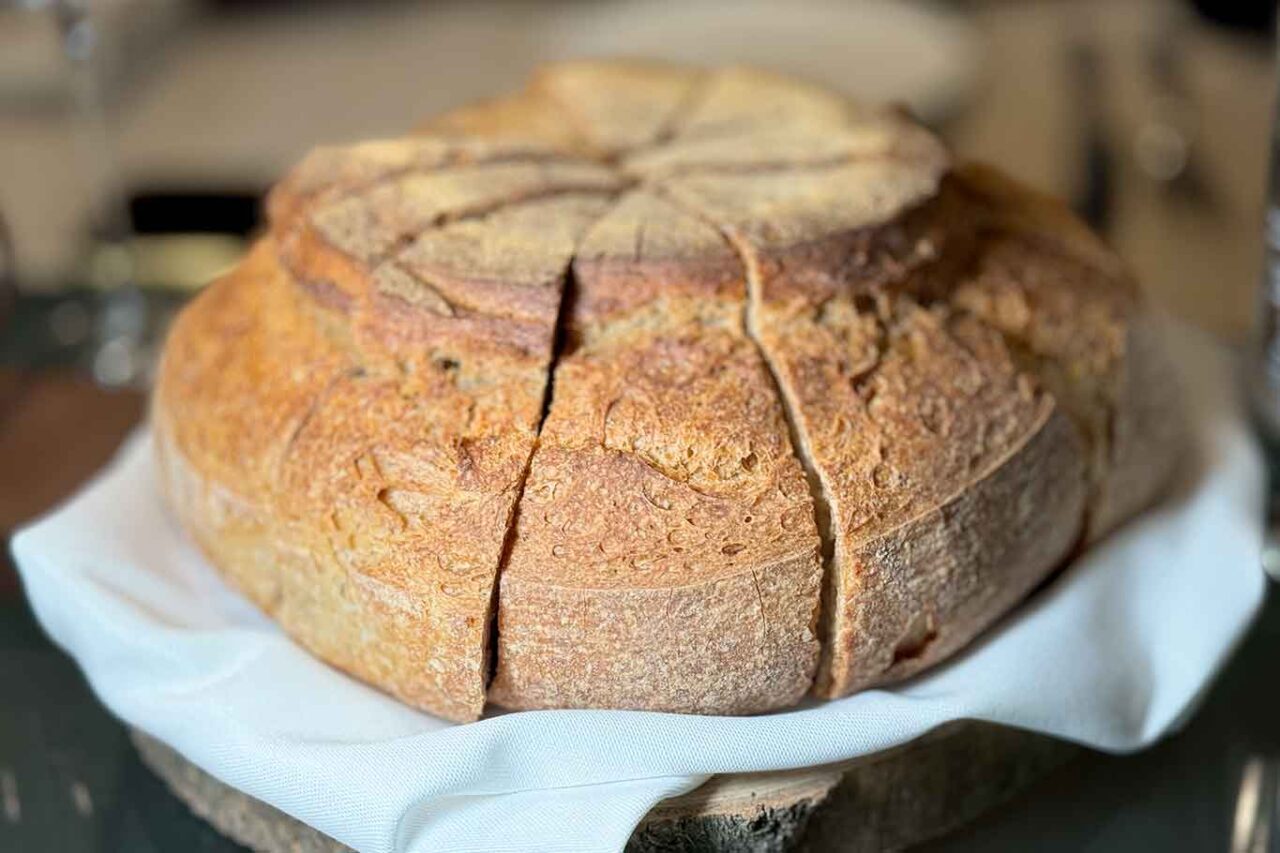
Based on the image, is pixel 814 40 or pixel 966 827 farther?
pixel 814 40

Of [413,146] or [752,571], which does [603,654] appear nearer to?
[752,571]

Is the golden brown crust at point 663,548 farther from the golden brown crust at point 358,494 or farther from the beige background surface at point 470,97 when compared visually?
the beige background surface at point 470,97

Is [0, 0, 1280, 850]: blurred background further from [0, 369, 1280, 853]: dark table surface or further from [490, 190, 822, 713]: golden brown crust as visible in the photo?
[490, 190, 822, 713]: golden brown crust

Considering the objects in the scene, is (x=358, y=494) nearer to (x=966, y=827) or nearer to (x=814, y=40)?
(x=966, y=827)

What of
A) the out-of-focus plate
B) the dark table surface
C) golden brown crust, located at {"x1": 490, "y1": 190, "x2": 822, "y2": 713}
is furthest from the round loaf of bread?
the out-of-focus plate

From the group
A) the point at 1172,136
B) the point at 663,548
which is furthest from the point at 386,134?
the point at 663,548

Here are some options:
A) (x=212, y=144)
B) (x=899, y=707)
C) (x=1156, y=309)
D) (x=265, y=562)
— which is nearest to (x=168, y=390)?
(x=265, y=562)
